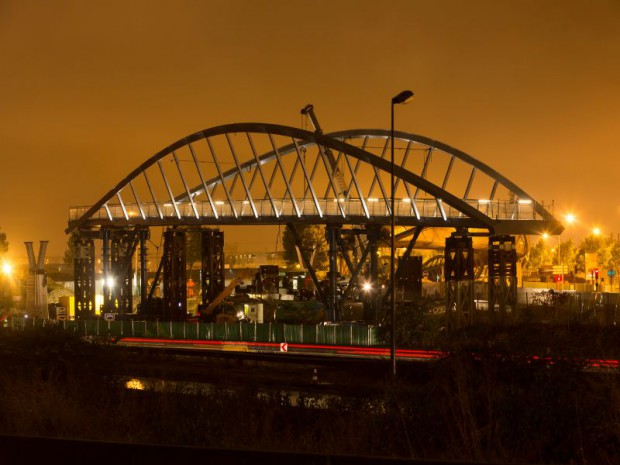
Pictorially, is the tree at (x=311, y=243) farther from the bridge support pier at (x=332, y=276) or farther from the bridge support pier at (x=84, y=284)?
the bridge support pier at (x=84, y=284)

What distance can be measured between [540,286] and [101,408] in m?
74.6

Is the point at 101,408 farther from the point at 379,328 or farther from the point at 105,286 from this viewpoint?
the point at 105,286

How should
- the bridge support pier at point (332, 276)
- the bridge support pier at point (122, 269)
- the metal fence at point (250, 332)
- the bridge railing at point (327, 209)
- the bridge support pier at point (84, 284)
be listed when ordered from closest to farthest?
1. the metal fence at point (250, 332)
2. the bridge support pier at point (332, 276)
3. the bridge railing at point (327, 209)
4. the bridge support pier at point (84, 284)
5. the bridge support pier at point (122, 269)

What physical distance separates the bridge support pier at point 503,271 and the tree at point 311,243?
1704 inches

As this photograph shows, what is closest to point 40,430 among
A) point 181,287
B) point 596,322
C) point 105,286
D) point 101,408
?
point 101,408

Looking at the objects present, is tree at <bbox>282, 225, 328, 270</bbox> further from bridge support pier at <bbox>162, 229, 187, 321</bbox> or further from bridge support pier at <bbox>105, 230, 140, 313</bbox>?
bridge support pier at <bbox>162, 229, 187, 321</bbox>

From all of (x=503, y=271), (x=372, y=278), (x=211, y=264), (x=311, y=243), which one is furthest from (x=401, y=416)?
(x=311, y=243)

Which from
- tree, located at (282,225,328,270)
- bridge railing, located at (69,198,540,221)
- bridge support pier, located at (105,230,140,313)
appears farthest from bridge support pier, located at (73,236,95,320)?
tree, located at (282,225,328,270)

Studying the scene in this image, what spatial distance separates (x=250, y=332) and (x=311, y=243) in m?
71.1

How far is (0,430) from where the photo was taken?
57.7 ft

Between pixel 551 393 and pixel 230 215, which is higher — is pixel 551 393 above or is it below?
below

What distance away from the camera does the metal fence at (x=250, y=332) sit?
39.5m

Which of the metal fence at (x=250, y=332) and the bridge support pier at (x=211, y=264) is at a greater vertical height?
the bridge support pier at (x=211, y=264)

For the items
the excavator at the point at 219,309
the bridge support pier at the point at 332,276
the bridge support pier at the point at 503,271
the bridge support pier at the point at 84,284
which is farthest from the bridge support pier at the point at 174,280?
the bridge support pier at the point at 503,271
